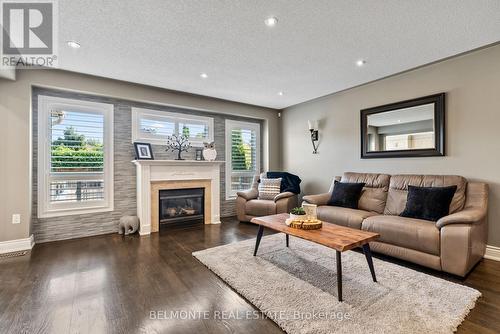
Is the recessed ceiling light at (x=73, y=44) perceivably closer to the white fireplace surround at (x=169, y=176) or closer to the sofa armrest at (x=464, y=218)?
the white fireplace surround at (x=169, y=176)

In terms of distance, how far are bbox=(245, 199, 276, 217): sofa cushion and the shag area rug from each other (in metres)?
1.43

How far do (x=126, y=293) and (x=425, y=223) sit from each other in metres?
3.16

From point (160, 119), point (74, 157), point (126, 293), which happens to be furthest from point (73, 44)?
point (126, 293)

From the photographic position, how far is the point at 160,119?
4.49 metres

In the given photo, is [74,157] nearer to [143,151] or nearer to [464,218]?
[143,151]

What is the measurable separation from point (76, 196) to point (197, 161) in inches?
78.6

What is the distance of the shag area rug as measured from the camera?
65.6 inches

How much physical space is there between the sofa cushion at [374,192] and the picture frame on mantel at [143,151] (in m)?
3.65

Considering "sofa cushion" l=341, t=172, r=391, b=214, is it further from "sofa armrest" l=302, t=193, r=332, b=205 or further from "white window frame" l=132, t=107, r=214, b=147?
"white window frame" l=132, t=107, r=214, b=147

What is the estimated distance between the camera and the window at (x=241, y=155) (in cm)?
531

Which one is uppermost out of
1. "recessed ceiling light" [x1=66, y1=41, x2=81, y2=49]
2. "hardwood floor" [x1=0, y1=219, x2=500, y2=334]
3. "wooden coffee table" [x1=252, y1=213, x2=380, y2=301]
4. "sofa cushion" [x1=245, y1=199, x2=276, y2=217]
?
"recessed ceiling light" [x1=66, y1=41, x2=81, y2=49]

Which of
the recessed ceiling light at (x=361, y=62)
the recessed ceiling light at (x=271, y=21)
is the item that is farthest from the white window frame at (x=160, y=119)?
the recessed ceiling light at (x=361, y=62)

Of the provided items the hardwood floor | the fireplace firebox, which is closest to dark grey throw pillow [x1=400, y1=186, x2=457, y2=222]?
the hardwood floor

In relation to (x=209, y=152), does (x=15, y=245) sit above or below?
below
